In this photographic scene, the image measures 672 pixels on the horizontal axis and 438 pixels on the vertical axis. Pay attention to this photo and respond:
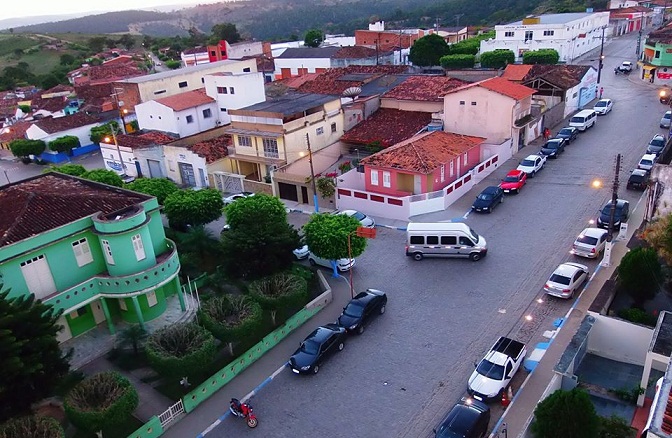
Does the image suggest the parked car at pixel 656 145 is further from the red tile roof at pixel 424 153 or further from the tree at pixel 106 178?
the tree at pixel 106 178

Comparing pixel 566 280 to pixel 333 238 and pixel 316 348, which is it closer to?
pixel 333 238

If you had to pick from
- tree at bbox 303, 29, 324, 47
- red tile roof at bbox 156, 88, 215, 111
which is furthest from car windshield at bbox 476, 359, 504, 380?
tree at bbox 303, 29, 324, 47

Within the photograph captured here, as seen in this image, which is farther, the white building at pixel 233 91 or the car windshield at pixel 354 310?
the white building at pixel 233 91

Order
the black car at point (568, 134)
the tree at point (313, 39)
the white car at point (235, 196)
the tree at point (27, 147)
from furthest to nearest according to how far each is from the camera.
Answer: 1. the tree at point (313, 39)
2. the tree at point (27, 147)
3. the black car at point (568, 134)
4. the white car at point (235, 196)

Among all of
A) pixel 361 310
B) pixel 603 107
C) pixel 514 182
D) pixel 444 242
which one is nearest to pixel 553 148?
pixel 514 182

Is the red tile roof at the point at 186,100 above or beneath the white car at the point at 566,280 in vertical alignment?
above

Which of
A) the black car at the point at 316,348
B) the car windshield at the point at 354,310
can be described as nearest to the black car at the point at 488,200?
the car windshield at the point at 354,310

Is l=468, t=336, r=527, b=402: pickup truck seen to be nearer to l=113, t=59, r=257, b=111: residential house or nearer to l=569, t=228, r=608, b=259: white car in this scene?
l=569, t=228, r=608, b=259: white car
